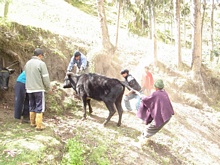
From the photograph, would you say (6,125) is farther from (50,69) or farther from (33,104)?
(50,69)

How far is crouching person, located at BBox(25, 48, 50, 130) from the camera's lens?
18.2 feet

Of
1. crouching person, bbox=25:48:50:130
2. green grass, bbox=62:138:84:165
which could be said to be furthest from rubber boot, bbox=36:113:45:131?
green grass, bbox=62:138:84:165

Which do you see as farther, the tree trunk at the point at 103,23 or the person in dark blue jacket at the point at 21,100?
the tree trunk at the point at 103,23

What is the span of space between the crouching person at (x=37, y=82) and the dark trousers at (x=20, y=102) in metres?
0.58

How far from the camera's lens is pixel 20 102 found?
627 centimetres

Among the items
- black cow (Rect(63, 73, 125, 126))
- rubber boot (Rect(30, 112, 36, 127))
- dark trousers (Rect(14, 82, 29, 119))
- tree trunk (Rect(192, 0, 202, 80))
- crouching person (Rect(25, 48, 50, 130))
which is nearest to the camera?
crouching person (Rect(25, 48, 50, 130))

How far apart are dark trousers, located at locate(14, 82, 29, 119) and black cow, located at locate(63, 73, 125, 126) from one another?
5.40 ft

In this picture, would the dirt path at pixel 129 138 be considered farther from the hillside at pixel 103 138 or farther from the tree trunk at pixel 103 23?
the tree trunk at pixel 103 23

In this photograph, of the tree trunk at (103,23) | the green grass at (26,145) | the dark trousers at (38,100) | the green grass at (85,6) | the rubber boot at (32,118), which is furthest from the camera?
the green grass at (85,6)

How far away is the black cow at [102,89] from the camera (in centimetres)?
688

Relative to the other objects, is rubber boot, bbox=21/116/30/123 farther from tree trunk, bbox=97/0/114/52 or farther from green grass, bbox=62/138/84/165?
tree trunk, bbox=97/0/114/52

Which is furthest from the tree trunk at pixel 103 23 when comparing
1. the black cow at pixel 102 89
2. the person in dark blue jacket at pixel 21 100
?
the person in dark blue jacket at pixel 21 100

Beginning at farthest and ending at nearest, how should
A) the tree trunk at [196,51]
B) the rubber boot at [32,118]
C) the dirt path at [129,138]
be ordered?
the tree trunk at [196,51] < the rubber boot at [32,118] < the dirt path at [129,138]

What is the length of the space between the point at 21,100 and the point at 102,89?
2.12 metres
